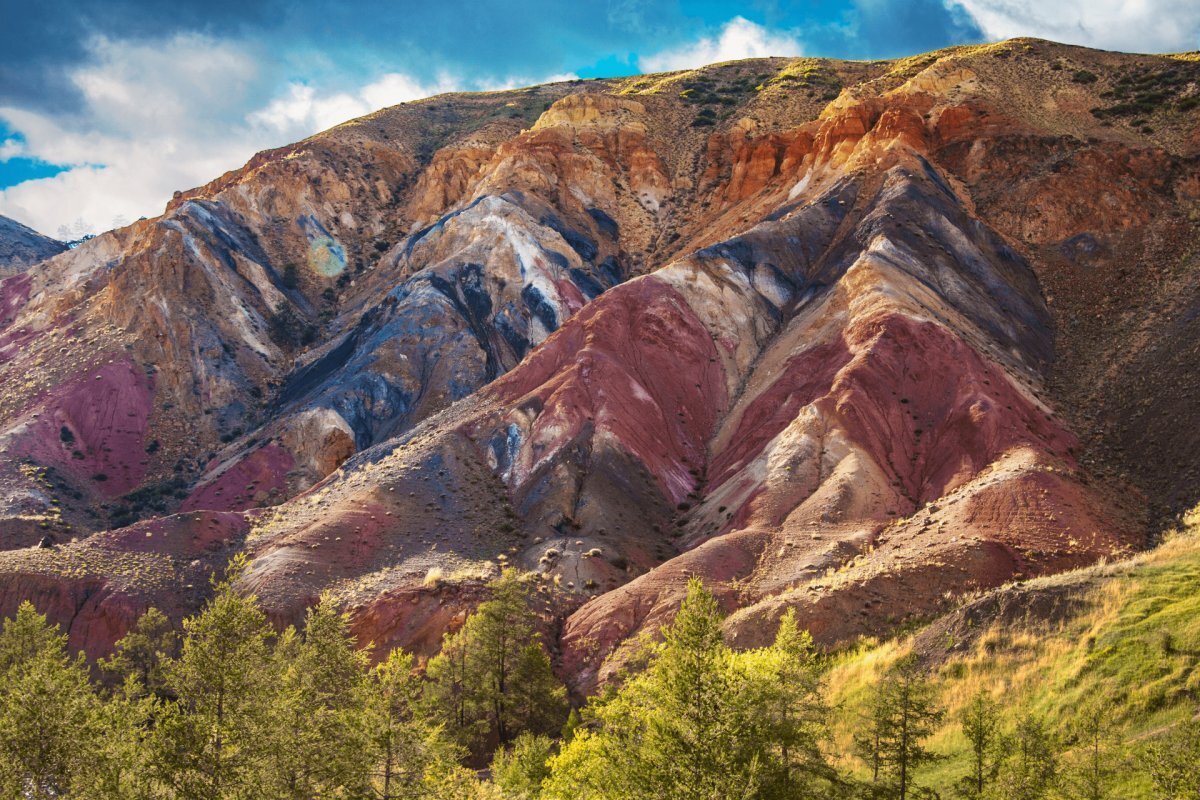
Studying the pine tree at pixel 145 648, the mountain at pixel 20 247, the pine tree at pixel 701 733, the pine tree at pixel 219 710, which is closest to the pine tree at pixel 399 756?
the pine tree at pixel 219 710

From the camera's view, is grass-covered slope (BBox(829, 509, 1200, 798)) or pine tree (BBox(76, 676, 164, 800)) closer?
pine tree (BBox(76, 676, 164, 800))

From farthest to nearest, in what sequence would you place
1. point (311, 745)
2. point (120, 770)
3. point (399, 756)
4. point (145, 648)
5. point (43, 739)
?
1. point (145, 648)
2. point (399, 756)
3. point (311, 745)
4. point (43, 739)
5. point (120, 770)

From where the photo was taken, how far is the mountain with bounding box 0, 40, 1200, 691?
4569cm

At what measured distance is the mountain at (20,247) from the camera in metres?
146

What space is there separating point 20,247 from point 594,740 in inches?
6790

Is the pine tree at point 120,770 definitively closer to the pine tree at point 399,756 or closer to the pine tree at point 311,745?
the pine tree at point 311,745

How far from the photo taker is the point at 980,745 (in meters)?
21.9

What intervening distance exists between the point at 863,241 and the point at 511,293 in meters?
35.4

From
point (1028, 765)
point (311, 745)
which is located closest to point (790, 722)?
point (1028, 765)

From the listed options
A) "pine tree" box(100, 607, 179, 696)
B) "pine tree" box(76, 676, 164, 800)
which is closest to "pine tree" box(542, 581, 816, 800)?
"pine tree" box(76, 676, 164, 800)

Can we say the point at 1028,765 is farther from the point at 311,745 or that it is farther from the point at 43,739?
the point at 43,739

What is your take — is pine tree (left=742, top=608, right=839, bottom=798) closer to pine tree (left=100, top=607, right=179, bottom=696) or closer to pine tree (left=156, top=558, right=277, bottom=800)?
pine tree (left=156, top=558, right=277, bottom=800)

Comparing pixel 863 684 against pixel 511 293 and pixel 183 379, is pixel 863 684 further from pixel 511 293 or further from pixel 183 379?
pixel 183 379

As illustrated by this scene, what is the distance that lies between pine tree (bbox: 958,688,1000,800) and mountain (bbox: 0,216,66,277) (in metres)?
160
